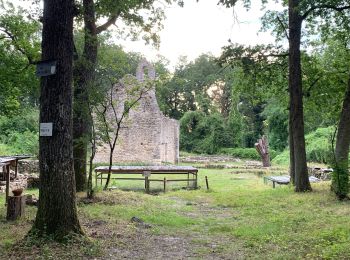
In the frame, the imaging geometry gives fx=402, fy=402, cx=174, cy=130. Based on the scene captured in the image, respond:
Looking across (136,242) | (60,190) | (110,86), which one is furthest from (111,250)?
(110,86)

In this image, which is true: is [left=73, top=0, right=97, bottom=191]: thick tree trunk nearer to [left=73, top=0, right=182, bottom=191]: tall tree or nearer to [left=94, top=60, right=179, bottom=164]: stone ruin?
[left=73, top=0, right=182, bottom=191]: tall tree

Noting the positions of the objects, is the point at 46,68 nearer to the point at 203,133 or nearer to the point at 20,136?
the point at 20,136

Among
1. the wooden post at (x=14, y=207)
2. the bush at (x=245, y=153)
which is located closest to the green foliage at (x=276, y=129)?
the bush at (x=245, y=153)

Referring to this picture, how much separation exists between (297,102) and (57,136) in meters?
8.97

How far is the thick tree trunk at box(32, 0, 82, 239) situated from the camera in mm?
5777

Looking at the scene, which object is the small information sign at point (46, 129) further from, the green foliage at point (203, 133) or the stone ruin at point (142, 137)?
the green foliage at point (203, 133)

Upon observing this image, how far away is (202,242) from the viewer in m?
6.61

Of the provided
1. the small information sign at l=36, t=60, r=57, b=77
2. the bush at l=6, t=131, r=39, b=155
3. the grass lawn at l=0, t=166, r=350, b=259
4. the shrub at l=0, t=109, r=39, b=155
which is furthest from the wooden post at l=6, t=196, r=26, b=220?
the bush at l=6, t=131, r=39, b=155

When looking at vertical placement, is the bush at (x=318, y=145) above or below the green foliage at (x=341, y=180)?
above

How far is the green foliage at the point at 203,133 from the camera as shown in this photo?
47375 millimetres

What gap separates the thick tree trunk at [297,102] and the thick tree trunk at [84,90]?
619 centimetres

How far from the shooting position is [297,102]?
41.8ft

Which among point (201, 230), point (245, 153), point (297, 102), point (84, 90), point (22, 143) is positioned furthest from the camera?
point (245, 153)

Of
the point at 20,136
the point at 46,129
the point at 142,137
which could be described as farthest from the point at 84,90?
the point at 142,137
